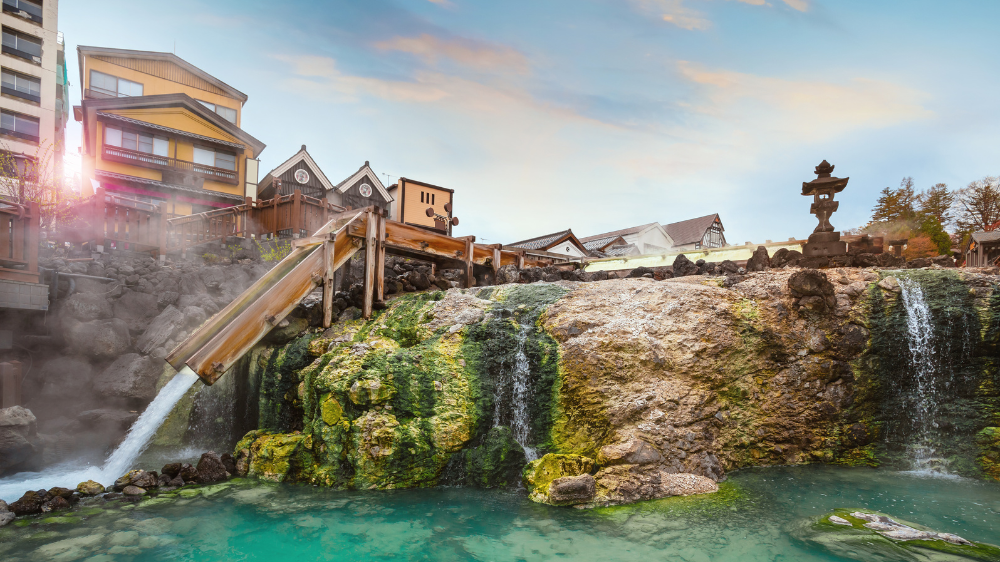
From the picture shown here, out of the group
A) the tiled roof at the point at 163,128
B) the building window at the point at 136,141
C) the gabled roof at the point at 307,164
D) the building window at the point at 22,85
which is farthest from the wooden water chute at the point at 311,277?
the building window at the point at 22,85

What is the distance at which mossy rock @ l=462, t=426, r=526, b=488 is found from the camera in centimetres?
768

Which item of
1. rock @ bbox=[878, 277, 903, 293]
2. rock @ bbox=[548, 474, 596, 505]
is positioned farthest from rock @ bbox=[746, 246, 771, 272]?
rock @ bbox=[548, 474, 596, 505]

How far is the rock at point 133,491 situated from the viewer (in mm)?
7432

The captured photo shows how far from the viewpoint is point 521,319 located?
9242mm

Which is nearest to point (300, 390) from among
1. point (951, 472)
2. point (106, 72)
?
point (951, 472)

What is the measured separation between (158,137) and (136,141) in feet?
3.07

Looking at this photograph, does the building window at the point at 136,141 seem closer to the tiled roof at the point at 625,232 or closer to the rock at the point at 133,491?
the rock at the point at 133,491

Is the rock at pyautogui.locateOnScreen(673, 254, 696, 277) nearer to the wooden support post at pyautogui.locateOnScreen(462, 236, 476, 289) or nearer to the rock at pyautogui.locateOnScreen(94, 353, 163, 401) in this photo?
the wooden support post at pyautogui.locateOnScreen(462, 236, 476, 289)

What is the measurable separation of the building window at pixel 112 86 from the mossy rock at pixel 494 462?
28023 mm

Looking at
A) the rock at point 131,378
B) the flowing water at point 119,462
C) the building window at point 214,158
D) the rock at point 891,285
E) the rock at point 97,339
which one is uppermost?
the building window at point 214,158

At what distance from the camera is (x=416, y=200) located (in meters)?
29.3

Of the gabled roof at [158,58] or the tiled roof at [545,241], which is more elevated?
the gabled roof at [158,58]

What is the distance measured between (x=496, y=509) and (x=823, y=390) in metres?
5.88

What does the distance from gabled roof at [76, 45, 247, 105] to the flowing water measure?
23216 mm
